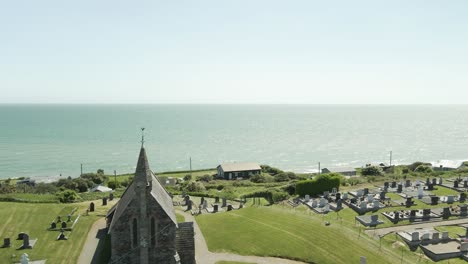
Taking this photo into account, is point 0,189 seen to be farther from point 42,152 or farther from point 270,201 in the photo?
point 42,152

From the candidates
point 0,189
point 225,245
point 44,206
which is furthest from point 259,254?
point 0,189

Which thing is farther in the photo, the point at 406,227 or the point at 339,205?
the point at 339,205

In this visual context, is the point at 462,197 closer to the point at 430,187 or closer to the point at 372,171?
the point at 430,187

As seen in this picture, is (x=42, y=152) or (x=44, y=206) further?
(x=42, y=152)

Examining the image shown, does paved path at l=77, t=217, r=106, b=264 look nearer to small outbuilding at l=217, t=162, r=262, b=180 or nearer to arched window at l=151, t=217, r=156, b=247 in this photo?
arched window at l=151, t=217, r=156, b=247

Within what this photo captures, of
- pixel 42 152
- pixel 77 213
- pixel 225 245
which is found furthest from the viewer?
pixel 42 152

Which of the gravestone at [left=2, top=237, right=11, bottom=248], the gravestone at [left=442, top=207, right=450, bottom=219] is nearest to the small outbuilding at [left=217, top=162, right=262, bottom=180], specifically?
the gravestone at [left=442, top=207, right=450, bottom=219]

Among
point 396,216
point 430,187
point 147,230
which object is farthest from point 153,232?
point 430,187
